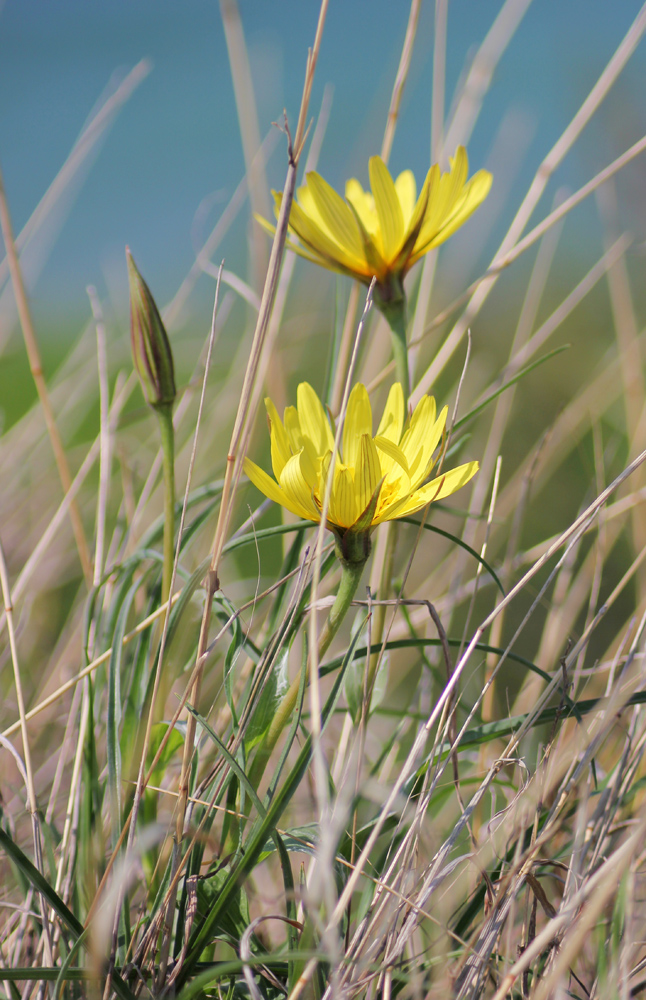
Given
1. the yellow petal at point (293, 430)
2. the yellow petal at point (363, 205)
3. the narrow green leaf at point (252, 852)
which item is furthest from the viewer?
the yellow petal at point (363, 205)

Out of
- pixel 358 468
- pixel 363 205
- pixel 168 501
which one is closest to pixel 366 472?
pixel 358 468

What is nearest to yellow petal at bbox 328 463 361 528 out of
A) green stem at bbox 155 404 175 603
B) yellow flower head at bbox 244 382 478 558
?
yellow flower head at bbox 244 382 478 558

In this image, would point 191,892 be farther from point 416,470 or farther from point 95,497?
point 95,497

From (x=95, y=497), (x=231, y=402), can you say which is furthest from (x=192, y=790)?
(x=95, y=497)

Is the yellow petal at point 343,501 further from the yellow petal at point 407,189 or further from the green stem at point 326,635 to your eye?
the yellow petal at point 407,189

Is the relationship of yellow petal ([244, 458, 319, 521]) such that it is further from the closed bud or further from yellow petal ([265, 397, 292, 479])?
the closed bud

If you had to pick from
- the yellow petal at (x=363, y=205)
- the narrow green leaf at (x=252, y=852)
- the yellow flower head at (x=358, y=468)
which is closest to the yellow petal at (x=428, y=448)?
the yellow flower head at (x=358, y=468)

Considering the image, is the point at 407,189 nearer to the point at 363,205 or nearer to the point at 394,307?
the point at 363,205

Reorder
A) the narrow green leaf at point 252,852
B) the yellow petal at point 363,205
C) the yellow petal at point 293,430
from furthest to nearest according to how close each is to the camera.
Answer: the yellow petal at point 363,205, the yellow petal at point 293,430, the narrow green leaf at point 252,852
